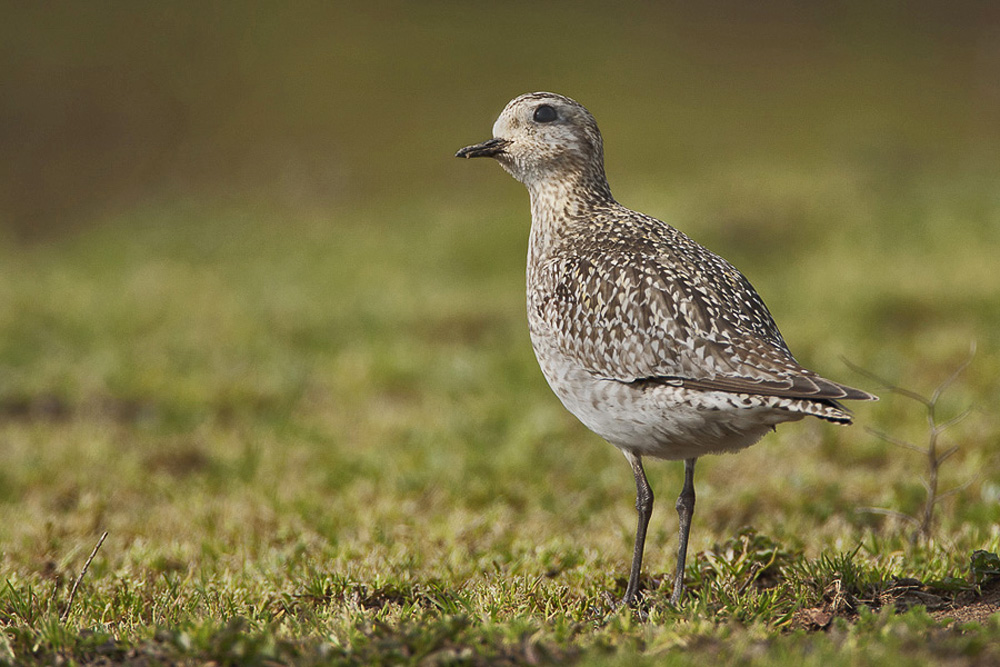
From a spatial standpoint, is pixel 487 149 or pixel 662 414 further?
pixel 487 149

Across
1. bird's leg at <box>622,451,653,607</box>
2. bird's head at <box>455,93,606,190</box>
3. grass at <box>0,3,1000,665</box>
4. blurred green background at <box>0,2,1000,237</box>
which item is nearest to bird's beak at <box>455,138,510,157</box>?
bird's head at <box>455,93,606,190</box>

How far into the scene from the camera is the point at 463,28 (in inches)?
1618

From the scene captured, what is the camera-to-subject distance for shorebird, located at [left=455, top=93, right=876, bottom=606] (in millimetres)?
4219

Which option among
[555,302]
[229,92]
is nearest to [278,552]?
[555,302]

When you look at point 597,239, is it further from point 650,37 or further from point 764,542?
point 650,37

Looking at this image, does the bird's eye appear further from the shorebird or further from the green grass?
the green grass

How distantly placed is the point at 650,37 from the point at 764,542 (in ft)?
130

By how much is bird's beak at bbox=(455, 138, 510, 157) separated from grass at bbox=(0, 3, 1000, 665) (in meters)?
2.06

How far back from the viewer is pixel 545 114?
5.49 m

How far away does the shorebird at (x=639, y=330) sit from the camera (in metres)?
4.22

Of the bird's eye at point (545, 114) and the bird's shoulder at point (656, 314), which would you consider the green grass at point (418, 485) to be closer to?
the bird's shoulder at point (656, 314)

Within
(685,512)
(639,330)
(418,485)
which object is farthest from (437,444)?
(639,330)

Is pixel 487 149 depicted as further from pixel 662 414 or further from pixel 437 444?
pixel 437 444

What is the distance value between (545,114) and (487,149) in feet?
1.19
